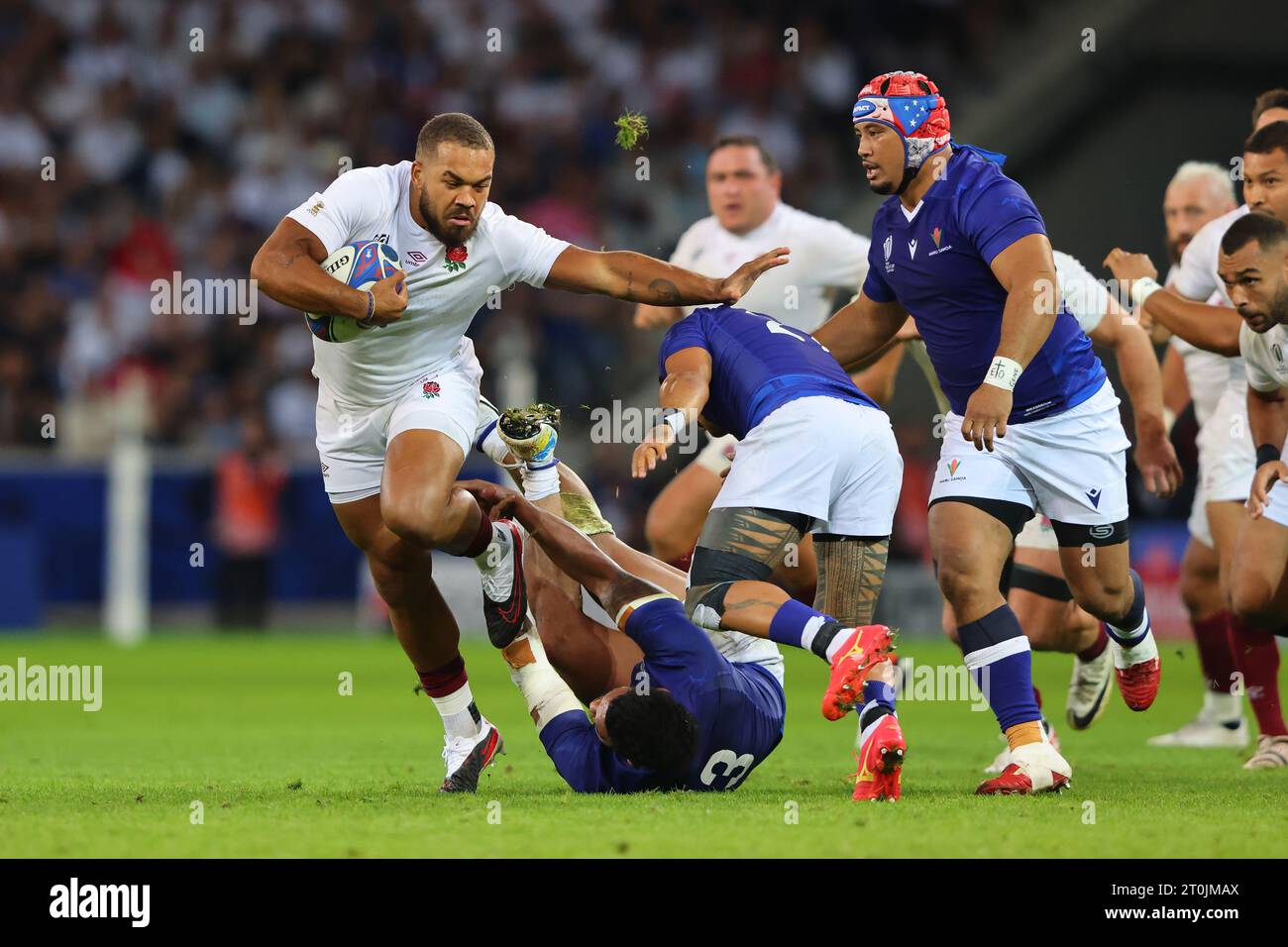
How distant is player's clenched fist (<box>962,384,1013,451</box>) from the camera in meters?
6.10

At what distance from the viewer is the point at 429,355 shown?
7.25m

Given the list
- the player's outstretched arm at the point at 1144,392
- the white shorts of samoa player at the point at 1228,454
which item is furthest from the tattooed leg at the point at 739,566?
the white shorts of samoa player at the point at 1228,454

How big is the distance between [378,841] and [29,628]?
12.7 meters

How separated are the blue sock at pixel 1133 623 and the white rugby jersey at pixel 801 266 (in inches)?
119

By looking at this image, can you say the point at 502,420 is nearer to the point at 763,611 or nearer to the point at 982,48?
the point at 763,611

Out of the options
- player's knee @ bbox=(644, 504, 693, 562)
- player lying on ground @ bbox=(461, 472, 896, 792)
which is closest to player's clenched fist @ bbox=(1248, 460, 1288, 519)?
player lying on ground @ bbox=(461, 472, 896, 792)

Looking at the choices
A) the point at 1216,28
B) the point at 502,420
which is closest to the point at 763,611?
the point at 502,420

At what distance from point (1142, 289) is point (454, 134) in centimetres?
302

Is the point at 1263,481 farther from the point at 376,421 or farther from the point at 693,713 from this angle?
the point at 376,421

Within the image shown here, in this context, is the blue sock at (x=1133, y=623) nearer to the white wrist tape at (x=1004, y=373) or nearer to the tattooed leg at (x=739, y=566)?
the white wrist tape at (x=1004, y=373)

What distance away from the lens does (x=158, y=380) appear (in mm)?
18188

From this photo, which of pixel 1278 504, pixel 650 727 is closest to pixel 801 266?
pixel 1278 504

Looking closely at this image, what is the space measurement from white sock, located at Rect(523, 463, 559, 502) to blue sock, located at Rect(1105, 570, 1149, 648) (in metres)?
2.34

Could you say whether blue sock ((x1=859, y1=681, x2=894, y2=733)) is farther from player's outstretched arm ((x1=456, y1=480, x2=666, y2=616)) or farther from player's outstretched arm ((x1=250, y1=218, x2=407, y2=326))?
player's outstretched arm ((x1=250, y1=218, x2=407, y2=326))
